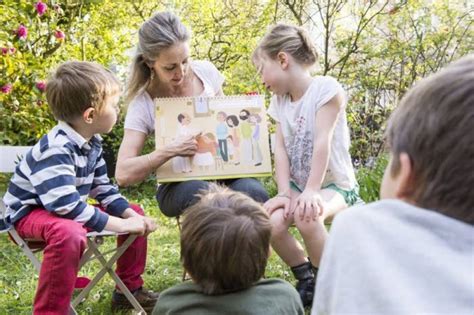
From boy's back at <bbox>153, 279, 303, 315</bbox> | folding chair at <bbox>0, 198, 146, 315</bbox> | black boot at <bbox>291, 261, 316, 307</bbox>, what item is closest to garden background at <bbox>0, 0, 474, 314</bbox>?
folding chair at <bbox>0, 198, 146, 315</bbox>

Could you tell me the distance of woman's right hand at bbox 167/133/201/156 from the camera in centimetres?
316

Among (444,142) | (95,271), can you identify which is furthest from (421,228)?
(95,271)

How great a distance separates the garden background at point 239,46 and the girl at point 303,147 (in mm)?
1267

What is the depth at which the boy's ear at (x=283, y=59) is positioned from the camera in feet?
10.3

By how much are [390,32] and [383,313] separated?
526 centimetres

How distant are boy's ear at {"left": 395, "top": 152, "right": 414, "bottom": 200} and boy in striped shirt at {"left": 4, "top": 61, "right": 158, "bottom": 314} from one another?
185 centimetres

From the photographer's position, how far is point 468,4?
590 centimetres

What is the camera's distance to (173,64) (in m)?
3.25

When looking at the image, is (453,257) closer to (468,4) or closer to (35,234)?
(35,234)

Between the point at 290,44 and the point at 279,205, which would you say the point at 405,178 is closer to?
the point at 279,205

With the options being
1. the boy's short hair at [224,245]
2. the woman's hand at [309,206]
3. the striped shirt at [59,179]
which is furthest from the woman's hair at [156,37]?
the boy's short hair at [224,245]

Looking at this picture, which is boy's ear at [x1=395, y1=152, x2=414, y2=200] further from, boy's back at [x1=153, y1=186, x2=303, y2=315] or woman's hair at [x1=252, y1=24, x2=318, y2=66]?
woman's hair at [x1=252, y1=24, x2=318, y2=66]

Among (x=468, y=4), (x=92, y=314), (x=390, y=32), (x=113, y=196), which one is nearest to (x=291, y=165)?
(x=113, y=196)

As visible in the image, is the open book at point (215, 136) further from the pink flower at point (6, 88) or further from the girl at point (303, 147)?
the pink flower at point (6, 88)
